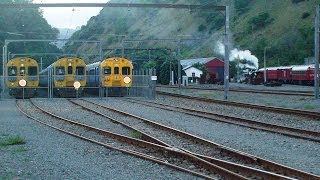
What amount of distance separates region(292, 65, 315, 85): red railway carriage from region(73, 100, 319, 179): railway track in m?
45.0

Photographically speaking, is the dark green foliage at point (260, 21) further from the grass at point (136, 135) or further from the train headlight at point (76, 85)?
the grass at point (136, 135)

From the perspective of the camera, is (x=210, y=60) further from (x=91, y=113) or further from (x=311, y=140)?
(x=311, y=140)

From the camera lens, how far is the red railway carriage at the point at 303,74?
62594 mm

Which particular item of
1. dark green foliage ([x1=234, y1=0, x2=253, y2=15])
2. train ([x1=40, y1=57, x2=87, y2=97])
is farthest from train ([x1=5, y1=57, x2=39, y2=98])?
dark green foliage ([x1=234, y1=0, x2=253, y2=15])

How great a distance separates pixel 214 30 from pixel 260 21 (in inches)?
535

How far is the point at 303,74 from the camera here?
2576 inches

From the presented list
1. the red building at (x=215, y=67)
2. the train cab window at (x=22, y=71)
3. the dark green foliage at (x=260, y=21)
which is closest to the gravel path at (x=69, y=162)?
the train cab window at (x=22, y=71)

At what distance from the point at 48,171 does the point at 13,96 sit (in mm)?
32200

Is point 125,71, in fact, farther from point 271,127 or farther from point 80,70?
point 271,127

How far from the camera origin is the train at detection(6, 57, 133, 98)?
42125 millimetres

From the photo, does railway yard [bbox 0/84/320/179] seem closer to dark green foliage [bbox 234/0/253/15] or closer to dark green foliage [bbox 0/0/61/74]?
dark green foliage [bbox 0/0/61/74]

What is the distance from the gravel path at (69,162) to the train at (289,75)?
50531mm

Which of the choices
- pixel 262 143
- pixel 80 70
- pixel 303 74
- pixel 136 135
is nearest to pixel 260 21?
pixel 303 74

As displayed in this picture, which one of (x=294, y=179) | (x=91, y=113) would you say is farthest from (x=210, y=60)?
(x=294, y=179)
